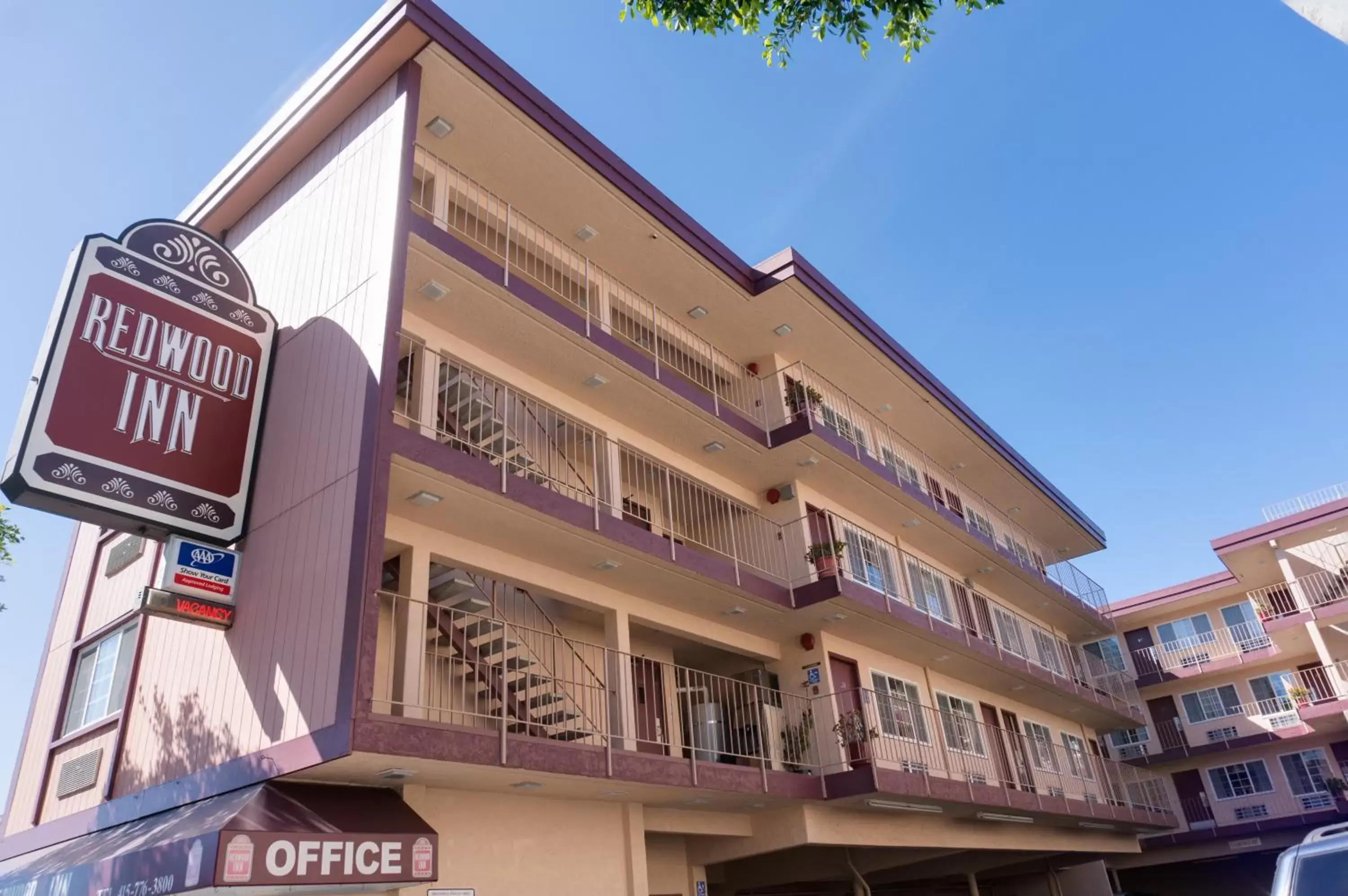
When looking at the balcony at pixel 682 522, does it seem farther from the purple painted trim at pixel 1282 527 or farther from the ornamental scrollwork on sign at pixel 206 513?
the purple painted trim at pixel 1282 527

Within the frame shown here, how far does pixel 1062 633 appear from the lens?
104ft

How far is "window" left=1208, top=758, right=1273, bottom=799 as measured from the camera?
32656 mm

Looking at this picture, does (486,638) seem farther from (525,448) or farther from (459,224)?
(459,224)

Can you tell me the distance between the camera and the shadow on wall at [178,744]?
33.2 ft

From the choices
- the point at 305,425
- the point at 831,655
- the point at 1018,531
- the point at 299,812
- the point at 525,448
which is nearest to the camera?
the point at 299,812

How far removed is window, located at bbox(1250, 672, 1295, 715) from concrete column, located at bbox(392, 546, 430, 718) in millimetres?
33762

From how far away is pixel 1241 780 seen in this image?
3319cm

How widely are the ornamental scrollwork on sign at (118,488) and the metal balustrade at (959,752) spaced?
10.8 metres

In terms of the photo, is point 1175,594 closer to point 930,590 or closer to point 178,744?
point 930,590

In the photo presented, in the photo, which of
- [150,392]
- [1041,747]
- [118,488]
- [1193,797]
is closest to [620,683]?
[118,488]

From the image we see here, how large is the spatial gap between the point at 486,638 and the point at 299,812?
3.17 meters

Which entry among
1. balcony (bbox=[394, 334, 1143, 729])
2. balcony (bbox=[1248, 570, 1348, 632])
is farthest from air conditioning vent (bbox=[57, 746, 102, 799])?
balcony (bbox=[1248, 570, 1348, 632])

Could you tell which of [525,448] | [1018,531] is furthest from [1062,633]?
[525,448]

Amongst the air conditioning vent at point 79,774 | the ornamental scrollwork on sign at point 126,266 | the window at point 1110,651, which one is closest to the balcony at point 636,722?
the air conditioning vent at point 79,774
